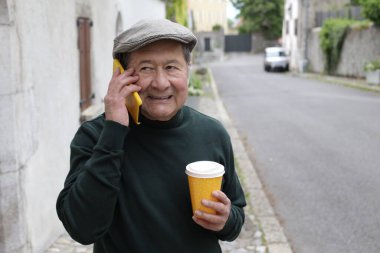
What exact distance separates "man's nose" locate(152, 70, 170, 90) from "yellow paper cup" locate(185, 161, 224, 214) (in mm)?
303

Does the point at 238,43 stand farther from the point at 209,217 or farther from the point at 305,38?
the point at 209,217

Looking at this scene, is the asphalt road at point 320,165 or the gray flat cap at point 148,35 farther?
the asphalt road at point 320,165

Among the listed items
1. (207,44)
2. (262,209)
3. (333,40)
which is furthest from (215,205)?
(207,44)

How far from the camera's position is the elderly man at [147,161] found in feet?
5.55

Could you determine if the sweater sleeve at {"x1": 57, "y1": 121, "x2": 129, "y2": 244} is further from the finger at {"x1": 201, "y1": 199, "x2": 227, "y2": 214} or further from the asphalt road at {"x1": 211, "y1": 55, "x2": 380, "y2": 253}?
the asphalt road at {"x1": 211, "y1": 55, "x2": 380, "y2": 253}

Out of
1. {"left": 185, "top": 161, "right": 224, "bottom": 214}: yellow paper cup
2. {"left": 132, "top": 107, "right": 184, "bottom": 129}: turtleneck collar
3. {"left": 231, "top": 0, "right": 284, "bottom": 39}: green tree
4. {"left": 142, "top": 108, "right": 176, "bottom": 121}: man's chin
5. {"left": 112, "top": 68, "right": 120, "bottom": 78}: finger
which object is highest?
{"left": 231, "top": 0, "right": 284, "bottom": 39}: green tree

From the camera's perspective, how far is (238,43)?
55.9m

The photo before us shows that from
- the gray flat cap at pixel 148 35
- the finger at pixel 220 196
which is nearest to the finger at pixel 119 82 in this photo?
the gray flat cap at pixel 148 35

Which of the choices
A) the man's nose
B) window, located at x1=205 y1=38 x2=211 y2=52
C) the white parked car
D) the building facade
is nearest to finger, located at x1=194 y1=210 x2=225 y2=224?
the man's nose

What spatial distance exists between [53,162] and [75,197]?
2979 mm

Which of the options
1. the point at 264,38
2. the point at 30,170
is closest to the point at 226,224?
the point at 30,170

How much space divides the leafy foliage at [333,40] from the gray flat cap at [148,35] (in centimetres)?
2543

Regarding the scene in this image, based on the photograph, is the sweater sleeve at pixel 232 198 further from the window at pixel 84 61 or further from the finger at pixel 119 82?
the window at pixel 84 61

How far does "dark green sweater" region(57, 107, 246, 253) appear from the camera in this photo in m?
1.69
